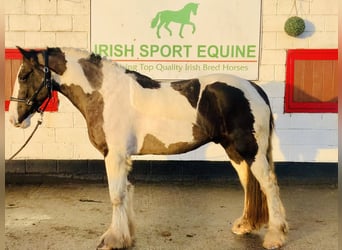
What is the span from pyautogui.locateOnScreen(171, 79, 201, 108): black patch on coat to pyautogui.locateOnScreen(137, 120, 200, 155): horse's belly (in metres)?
0.20

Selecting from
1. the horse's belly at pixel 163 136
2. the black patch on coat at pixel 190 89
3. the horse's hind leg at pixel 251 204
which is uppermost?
the black patch on coat at pixel 190 89

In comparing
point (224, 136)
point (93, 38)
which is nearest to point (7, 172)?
point (93, 38)

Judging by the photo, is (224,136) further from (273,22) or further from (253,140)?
(273,22)

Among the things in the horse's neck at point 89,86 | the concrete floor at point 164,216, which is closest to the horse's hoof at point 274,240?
the concrete floor at point 164,216

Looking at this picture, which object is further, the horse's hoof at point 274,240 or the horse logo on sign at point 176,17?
the horse logo on sign at point 176,17

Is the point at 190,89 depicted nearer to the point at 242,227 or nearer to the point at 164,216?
the point at 242,227

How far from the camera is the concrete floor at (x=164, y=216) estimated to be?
151 inches

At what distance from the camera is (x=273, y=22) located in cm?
528

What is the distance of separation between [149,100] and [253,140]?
2.96ft

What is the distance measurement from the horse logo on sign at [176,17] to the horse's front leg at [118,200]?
2.20 metres

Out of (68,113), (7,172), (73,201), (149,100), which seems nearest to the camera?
(149,100)

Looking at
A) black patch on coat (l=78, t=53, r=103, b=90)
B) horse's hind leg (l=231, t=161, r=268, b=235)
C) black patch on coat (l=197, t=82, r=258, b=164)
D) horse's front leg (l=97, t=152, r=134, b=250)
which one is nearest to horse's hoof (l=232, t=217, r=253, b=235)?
horse's hind leg (l=231, t=161, r=268, b=235)

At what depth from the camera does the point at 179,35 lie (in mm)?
5246

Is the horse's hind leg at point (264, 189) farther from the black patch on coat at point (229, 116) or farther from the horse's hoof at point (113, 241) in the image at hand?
the horse's hoof at point (113, 241)
